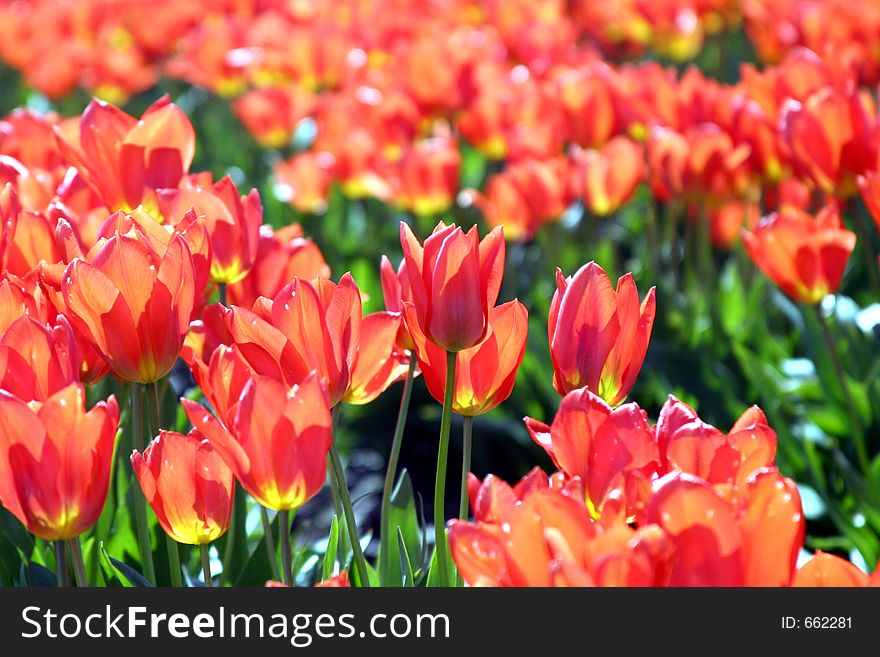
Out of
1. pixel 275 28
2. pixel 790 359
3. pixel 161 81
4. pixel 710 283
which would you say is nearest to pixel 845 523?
pixel 790 359

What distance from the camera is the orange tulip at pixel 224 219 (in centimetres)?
160

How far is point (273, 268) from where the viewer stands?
1699mm

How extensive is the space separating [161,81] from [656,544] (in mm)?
4693

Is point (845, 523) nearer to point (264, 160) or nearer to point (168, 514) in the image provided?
point (168, 514)

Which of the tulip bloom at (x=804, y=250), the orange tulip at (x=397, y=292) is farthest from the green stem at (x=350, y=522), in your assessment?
the tulip bloom at (x=804, y=250)

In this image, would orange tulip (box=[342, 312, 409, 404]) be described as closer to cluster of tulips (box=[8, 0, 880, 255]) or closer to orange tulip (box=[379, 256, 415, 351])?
orange tulip (box=[379, 256, 415, 351])

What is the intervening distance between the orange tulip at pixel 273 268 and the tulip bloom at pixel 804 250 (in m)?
0.75

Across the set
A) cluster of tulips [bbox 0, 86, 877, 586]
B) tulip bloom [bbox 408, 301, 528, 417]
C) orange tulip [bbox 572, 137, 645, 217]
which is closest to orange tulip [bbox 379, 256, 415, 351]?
cluster of tulips [bbox 0, 86, 877, 586]

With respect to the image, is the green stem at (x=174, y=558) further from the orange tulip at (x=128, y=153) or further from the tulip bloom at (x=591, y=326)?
the orange tulip at (x=128, y=153)

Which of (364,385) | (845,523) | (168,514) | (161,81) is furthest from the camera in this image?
(161,81)

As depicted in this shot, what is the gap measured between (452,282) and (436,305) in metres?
0.03

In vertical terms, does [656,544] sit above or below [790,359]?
above

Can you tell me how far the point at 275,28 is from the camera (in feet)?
13.3

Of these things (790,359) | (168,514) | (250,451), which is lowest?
(790,359)
